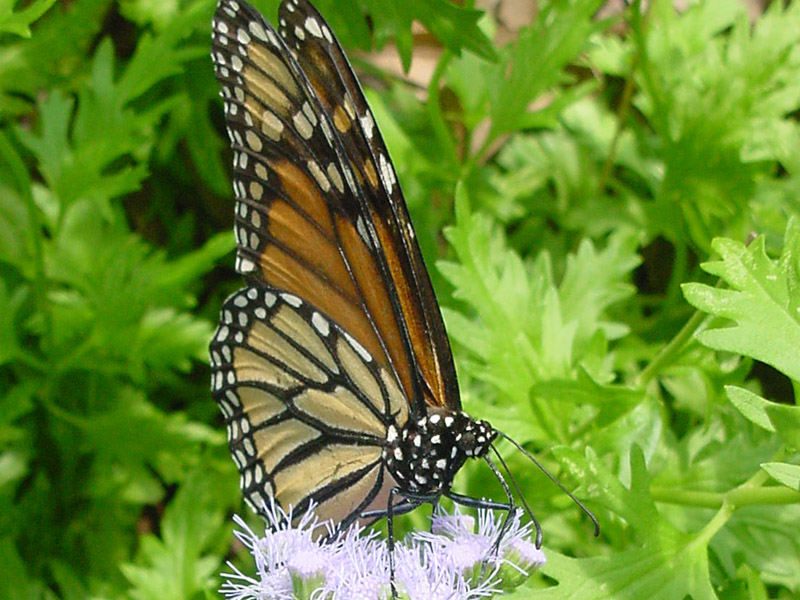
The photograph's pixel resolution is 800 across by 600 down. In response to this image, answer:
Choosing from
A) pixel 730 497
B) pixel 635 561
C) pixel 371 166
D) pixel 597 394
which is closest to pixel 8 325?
pixel 371 166

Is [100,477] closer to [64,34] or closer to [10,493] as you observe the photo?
[10,493]

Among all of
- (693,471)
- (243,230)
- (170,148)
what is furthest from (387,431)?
(170,148)

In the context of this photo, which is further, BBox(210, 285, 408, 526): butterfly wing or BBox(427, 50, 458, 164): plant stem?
BBox(427, 50, 458, 164): plant stem

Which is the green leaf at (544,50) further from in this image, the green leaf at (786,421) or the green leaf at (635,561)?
the green leaf at (786,421)

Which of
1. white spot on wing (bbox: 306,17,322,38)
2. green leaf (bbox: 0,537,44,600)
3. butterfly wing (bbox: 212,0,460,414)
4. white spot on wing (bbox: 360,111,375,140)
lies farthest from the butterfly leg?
green leaf (bbox: 0,537,44,600)

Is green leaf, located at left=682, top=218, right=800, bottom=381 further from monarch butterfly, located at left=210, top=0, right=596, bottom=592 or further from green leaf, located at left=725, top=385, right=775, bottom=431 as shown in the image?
monarch butterfly, located at left=210, top=0, right=596, bottom=592
